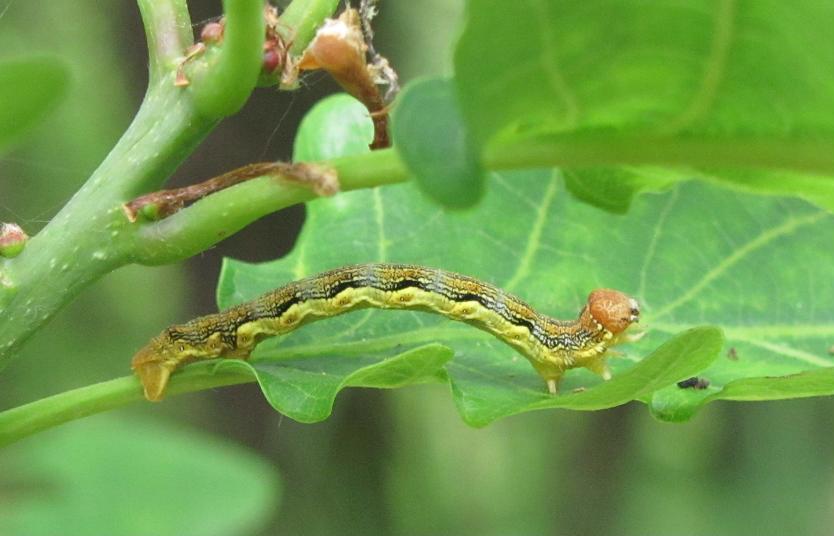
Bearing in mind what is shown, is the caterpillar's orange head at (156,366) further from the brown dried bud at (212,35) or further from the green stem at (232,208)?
the brown dried bud at (212,35)

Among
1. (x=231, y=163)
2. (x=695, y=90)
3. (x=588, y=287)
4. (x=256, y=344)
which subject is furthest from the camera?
(x=231, y=163)

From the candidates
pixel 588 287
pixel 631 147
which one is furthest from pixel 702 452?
pixel 631 147

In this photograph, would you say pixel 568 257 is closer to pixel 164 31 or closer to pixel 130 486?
pixel 164 31

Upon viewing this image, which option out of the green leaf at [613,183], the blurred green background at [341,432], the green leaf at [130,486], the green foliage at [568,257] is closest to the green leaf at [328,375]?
the green foliage at [568,257]

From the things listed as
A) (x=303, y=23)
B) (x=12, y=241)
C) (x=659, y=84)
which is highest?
(x=303, y=23)

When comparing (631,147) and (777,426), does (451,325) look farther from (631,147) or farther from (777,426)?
(777,426)

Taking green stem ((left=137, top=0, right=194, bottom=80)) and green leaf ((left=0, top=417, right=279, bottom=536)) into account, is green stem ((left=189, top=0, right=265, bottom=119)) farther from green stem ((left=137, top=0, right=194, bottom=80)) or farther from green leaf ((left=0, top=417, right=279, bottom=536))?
green leaf ((left=0, top=417, right=279, bottom=536))

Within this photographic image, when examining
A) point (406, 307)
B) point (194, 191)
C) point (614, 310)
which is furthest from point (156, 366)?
point (614, 310)
